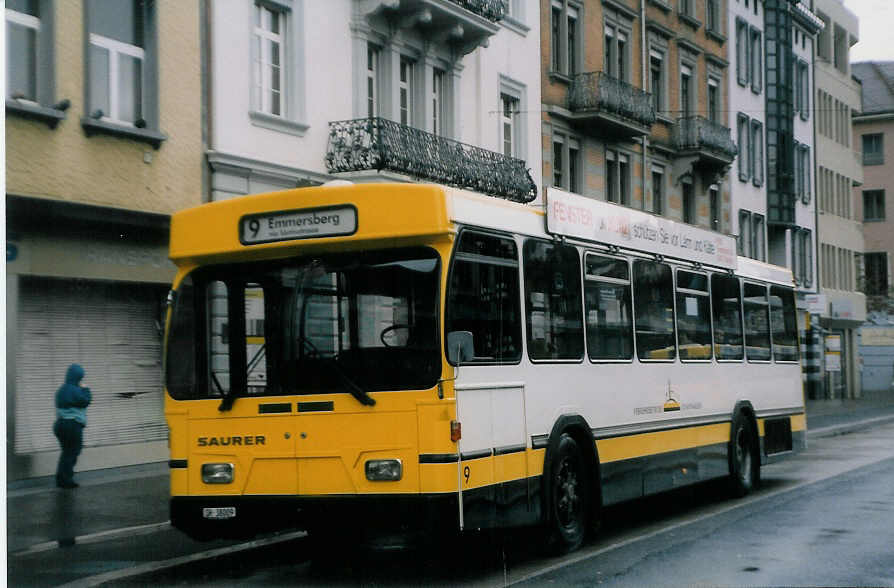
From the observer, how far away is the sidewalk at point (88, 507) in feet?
38.9

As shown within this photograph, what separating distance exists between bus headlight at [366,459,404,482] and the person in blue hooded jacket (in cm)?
785

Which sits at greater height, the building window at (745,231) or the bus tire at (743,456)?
the building window at (745,231)

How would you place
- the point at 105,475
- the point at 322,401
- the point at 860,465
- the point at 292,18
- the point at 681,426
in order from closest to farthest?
the point at 322,401 → the point at 681,426 → the point at 105,475 → the point at 860,465 → the point at 292,18

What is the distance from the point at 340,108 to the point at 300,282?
13.7 metres

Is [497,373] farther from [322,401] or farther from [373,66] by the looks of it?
[373,66]

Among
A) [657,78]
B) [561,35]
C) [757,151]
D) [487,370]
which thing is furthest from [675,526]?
[757,151]

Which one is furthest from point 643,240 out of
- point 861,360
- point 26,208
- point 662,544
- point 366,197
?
point 861,360

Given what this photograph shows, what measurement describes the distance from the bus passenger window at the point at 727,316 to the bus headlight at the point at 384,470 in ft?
21.6

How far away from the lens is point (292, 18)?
71.0ft

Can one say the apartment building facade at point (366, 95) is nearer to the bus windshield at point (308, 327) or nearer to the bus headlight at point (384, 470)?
the bus windshield at point (308, 327)

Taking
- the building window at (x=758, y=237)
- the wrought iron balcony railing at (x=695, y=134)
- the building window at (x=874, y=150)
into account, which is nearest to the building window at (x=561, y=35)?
the wrought iron balcony railing at (x=695, y=134)

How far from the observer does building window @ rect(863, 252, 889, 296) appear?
68.2 meters

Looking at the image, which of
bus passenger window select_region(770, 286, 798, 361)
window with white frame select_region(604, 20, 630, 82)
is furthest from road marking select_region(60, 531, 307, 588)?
window with white frame select_region(604, 20, 630, 82)

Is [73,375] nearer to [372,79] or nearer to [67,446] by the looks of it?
[67,446]
